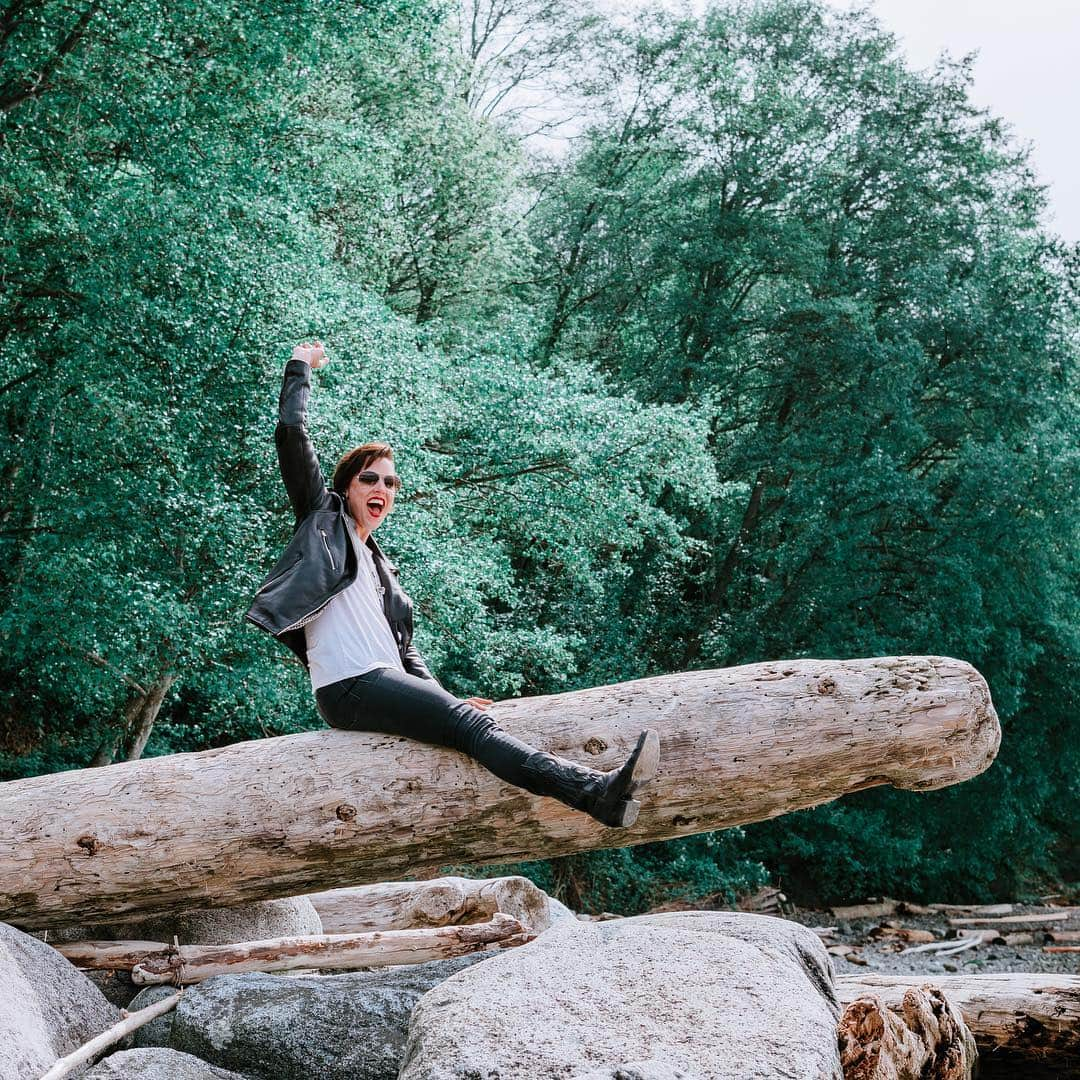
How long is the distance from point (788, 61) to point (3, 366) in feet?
45.9

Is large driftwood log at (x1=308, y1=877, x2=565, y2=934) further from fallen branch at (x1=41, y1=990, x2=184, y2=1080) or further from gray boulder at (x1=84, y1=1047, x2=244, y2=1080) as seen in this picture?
gray boulder at (x1=84, y1=1047, x2=244, y2=1080)

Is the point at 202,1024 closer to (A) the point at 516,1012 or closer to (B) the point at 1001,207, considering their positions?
(A) the point at 516,1012

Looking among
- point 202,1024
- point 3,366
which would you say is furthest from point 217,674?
point 202,1024

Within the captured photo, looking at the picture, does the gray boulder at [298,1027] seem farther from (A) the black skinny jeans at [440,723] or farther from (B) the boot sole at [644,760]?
(B) the boot sole at [644,760]

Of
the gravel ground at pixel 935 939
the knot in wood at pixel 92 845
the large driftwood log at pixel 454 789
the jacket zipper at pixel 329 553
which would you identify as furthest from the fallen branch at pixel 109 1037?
the gravel ground at pixel 935 939

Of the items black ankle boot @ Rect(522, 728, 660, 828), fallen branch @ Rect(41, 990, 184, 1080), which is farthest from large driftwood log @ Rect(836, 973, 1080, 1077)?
fallen branch @ Rect(41, 990, 184, 1080)

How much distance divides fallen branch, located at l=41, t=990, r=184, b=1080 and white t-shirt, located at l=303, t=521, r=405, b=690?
166 centimetres

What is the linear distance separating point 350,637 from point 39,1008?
1963 millimetres

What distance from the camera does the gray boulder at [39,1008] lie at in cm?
427

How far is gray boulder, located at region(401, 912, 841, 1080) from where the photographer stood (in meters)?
3.47

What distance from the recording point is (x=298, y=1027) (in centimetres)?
472

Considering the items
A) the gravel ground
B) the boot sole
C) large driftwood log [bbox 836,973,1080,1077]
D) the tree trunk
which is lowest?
the gravel ground

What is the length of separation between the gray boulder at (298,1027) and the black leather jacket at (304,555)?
4.71ft

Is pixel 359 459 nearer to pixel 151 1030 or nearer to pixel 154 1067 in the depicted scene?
pixel 154 1067
